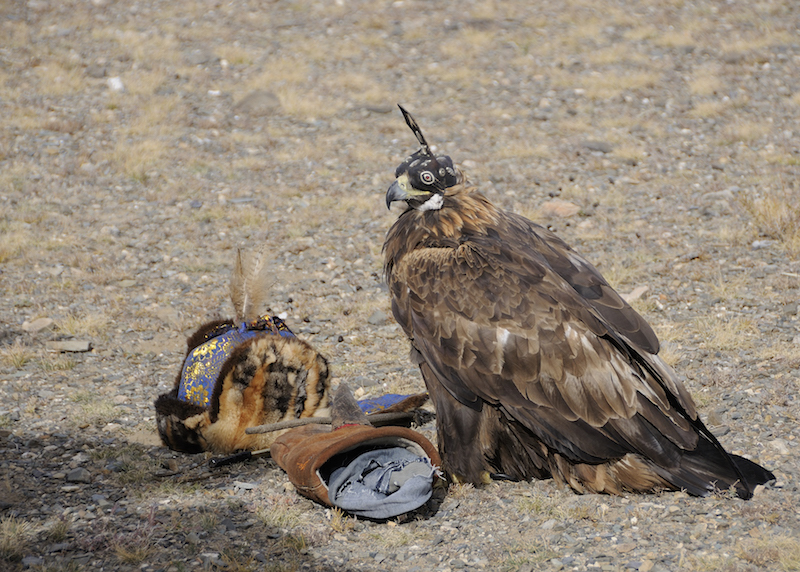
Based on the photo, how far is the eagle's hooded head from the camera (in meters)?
5.30

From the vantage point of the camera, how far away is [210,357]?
17.8ft

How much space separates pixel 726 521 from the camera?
13.8 feet

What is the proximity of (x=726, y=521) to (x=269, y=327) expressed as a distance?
10.7 feet

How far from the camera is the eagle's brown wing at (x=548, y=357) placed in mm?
4492

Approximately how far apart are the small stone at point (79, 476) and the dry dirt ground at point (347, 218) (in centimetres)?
2

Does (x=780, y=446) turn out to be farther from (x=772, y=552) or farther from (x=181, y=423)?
(x=181, y=423)

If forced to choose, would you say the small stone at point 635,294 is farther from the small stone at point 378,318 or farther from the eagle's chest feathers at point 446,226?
the eagle's chest feathers at point 446,226

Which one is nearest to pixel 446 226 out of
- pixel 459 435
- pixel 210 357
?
pixel 459 435

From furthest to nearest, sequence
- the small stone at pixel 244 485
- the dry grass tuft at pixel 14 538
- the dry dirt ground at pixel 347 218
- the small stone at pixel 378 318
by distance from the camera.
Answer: the small stone at pixel 378 318 → the small stone at pixel 244 485 → the dry dirt ground at pixel 347 218 → the dry grass tuft at pixel 14 538

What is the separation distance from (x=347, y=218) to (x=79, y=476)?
6.22m

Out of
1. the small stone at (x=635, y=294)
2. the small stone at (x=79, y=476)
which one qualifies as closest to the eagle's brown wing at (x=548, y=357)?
the small stone at (x=79, y=476)

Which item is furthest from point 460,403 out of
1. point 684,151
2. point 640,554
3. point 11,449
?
point 684,151

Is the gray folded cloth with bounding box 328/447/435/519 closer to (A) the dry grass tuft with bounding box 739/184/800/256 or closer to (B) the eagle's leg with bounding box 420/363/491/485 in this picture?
(B) the eagle's leg with bounding box 420/363/491/485

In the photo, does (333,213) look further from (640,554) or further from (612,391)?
(640,554)
